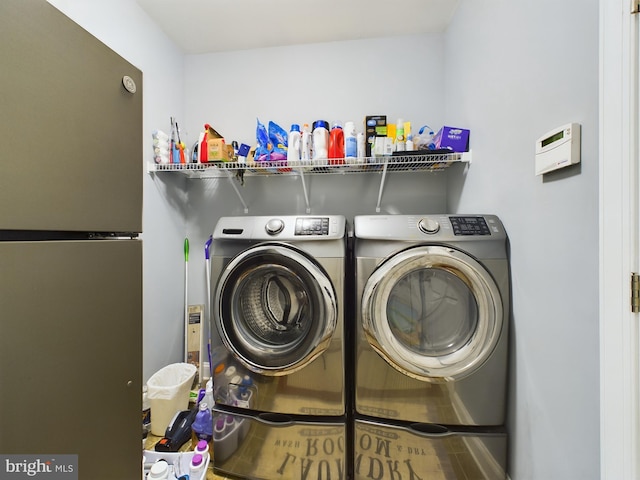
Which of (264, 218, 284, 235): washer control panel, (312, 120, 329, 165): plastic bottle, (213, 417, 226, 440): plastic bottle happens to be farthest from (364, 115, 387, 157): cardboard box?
(213, 417, 226, 440): plastic bottle

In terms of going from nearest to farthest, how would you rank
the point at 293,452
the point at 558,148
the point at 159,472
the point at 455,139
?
the point at 558,148, the point at 159,472, the point at 293,452, the point at 455,139

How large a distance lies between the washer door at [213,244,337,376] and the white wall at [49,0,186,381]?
78cm

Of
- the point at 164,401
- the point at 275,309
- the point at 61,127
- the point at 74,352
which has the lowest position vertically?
the point at 164,401

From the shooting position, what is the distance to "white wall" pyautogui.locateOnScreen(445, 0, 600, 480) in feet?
2.44

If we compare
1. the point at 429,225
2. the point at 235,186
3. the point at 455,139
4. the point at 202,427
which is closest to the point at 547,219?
the point at 429,225

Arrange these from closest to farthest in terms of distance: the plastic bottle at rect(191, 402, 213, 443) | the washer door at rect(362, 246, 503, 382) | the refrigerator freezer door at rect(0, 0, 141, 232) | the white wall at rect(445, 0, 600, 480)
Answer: the refrigerator freezer door at rect(0, 0, 141, 232), the white wall at rect(445, 0, 600, 480), the washer door at rect(362, 246, 503, 382), the plastic bottle at rect(191, 402, 213, 443)

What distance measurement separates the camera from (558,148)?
82 cm

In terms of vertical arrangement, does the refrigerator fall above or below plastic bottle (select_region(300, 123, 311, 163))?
below

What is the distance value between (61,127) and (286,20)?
176 centimetres

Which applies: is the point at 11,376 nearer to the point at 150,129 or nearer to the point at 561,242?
the point at 561,242

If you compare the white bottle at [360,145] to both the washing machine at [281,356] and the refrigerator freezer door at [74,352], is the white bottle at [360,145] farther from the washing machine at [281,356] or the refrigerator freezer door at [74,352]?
the refrigerator freezer door at [74,352]

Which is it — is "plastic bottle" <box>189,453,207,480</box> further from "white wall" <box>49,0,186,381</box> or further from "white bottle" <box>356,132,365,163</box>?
"white bottle" <box>356,132,365,163</box>

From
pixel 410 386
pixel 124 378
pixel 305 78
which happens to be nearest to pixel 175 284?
pixel 124 378

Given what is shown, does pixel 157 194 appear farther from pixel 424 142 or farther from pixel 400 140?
pixel 424 142
